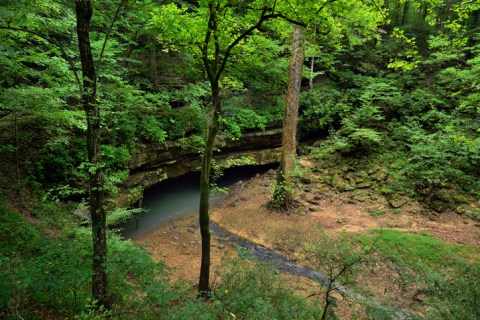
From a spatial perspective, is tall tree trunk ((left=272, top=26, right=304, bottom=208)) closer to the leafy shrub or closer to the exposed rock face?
the exposed rock face

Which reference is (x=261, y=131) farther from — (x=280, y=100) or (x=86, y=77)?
(x=86, y=77)

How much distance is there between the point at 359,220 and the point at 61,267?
10.9m

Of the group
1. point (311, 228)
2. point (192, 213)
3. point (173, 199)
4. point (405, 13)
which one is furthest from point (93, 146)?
point (405, 13)

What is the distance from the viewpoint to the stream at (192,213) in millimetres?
9305

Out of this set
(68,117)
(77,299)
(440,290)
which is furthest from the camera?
(68,117)

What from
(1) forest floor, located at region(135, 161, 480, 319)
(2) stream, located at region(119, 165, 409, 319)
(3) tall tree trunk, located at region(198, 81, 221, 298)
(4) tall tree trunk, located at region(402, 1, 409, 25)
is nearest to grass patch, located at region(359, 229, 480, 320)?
(1) forest floor, located at region(135, 161, 480, 319)

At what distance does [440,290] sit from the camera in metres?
5.47

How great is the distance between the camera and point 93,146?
441 cm

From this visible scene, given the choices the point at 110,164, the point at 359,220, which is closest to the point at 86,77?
the point at 110,164

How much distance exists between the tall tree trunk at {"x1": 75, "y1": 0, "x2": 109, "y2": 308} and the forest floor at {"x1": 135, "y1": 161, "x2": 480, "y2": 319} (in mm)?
3889

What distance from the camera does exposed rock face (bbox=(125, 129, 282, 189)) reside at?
1197cm

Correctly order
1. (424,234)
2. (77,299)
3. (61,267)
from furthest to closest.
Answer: (424,234) → (77,299) → (61,267)

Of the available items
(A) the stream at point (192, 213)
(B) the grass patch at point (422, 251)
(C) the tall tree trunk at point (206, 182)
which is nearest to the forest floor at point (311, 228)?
(A) the stream at point (192, 213)

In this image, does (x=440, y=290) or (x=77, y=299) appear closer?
(x=77, y=299)
